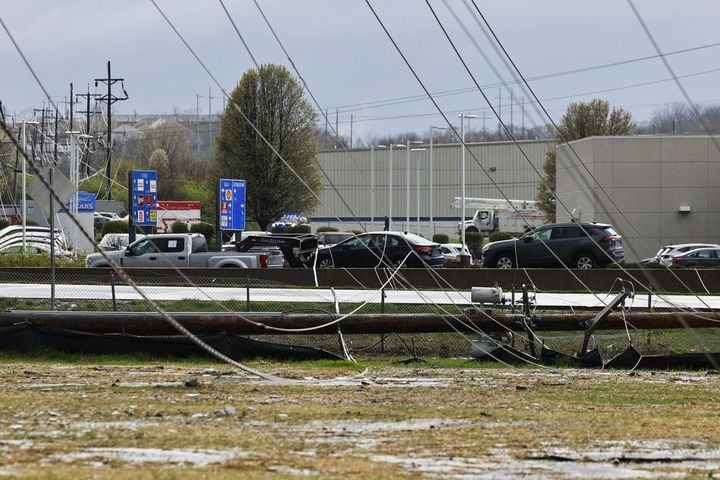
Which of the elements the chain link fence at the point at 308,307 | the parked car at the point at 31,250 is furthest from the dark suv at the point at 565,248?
the parked car at the point at 31,250

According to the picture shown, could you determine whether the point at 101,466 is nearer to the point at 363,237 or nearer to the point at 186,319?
the point at 186,319

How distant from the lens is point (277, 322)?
2044cm

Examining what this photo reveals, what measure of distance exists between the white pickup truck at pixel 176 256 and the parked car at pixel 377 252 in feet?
9.27

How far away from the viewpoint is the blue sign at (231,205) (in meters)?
52.4

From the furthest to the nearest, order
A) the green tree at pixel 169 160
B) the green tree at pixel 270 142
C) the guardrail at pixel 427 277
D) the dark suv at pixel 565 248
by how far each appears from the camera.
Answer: the green tree at pixel 169 160 < the green tree at pixel 270 142 < the dark suv at pixel 565 248 < the guardrail at pixel 427 277

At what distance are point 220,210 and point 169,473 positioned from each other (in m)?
44.4

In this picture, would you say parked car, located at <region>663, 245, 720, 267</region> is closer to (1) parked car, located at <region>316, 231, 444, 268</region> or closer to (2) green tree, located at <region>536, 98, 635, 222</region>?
(1) parked car, located at <region>316, 231, 444, 268</region>

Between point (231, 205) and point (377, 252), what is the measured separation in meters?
13.8

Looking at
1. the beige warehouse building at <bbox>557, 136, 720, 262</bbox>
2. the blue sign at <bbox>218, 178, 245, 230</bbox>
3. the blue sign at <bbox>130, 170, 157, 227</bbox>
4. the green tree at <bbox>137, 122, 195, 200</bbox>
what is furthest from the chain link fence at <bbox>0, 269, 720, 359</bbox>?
the green tree at <bbox>137, 122, 195, 200</bbox>

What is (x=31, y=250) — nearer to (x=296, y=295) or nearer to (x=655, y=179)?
(x=296, y=295)

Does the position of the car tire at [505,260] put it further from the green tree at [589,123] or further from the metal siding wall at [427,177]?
the metal siding wall at [427,177]

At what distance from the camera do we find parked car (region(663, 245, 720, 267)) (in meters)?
46.9

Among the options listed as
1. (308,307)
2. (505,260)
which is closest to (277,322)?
(308,307)

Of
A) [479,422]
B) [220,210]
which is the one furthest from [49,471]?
[220,210]
